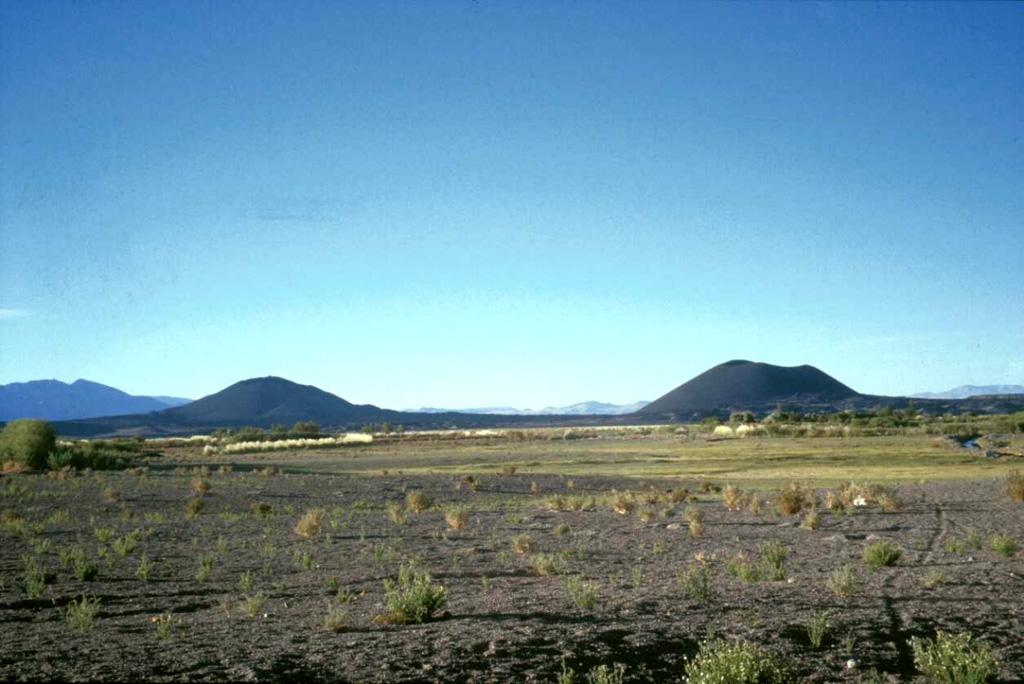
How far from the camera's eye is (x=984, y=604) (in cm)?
1461

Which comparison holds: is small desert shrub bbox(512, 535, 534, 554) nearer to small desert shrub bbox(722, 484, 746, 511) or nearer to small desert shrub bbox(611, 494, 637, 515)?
small desert shrub bbox(611, 494, 637, 515)

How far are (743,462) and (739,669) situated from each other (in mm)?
54567

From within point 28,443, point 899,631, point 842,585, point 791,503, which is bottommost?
point 899,631

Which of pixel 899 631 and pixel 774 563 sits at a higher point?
pixel 774 563

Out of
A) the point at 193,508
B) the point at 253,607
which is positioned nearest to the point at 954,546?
the point at 253,607

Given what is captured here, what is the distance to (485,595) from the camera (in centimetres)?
1571

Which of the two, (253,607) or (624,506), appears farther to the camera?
(624,506)

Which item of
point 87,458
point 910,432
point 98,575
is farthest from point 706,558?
point 910,432

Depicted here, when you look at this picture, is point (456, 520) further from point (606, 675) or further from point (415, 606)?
point (606, 675)

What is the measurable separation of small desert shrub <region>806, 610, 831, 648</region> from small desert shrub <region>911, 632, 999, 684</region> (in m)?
1.19

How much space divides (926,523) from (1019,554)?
6589 millimetres

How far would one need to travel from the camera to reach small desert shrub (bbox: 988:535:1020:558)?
780 inches

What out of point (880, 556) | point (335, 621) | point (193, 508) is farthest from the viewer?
point (193, 508)

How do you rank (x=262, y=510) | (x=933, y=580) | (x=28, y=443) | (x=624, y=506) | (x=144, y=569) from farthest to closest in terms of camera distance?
(x=28, y=443)
(x=624, y=506)
(x=262, y=510)
(x=144, y=569)
(x=933, y=580)
